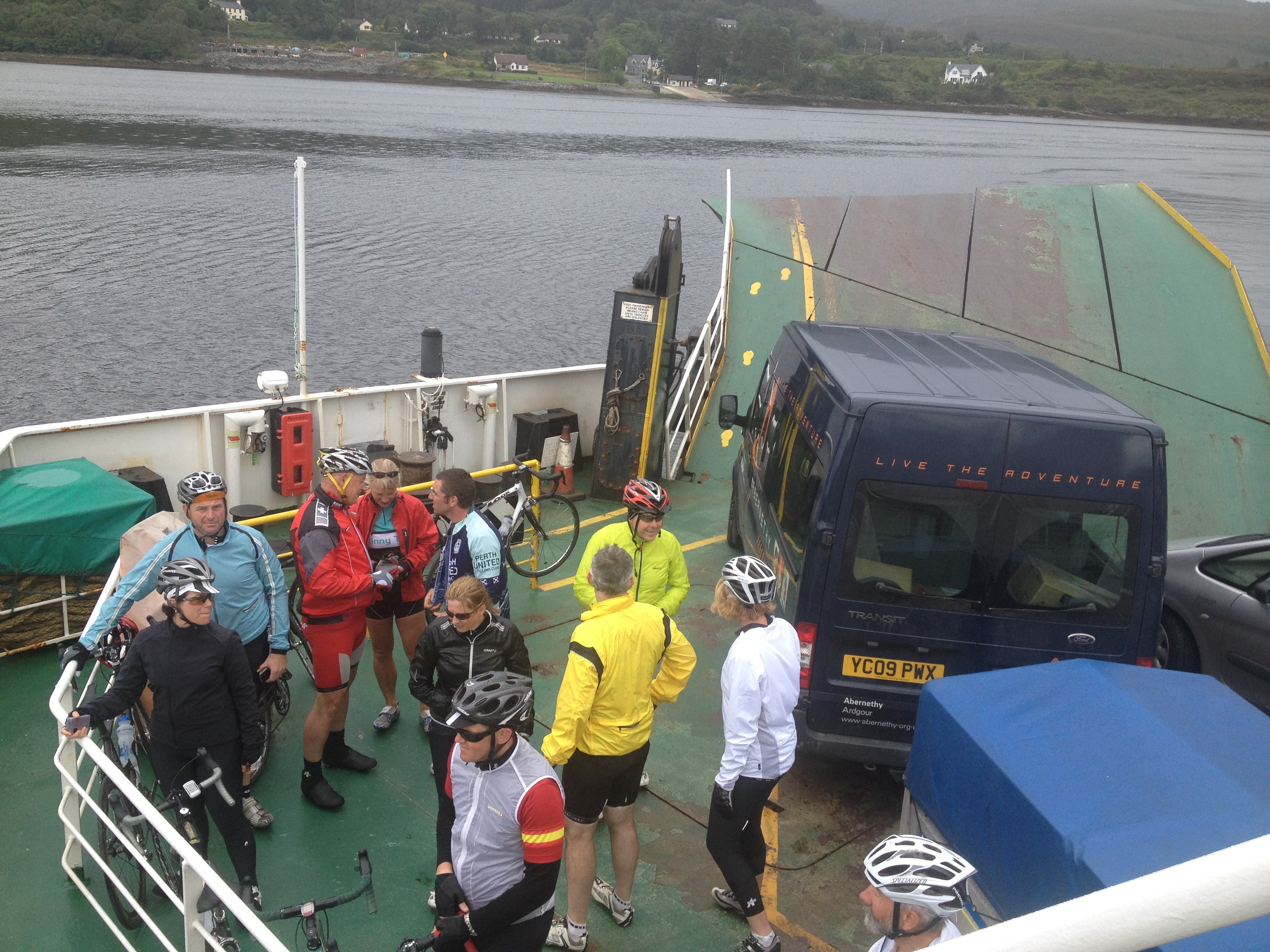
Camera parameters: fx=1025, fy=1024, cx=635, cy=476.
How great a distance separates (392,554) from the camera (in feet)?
18.3

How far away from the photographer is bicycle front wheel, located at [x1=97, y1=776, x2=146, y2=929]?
3.96 meters

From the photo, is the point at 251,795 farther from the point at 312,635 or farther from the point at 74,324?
the point at 74,324

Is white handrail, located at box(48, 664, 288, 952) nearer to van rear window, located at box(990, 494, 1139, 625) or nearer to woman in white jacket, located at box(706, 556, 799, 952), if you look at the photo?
woman in white jacket, located at box(706, 556, 799, 952)

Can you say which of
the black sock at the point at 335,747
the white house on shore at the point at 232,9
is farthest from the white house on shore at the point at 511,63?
the black sock at the point at 335,747

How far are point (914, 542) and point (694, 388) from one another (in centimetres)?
656

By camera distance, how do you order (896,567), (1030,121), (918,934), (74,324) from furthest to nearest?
(1030,121) → (74,324) → (896,567) → (918,934)

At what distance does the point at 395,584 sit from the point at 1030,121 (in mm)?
130387

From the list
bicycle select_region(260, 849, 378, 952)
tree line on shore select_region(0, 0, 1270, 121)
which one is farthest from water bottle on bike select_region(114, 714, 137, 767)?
tree line on shore select_region(0, 0, 1270, 121)

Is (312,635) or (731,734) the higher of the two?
(731,734)

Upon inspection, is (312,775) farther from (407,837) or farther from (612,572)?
(612,572)

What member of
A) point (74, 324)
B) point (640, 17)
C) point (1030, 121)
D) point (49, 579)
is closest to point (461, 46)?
point (640, 17)

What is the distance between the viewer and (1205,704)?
3.85 meters

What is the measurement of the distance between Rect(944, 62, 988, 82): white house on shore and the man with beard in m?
127

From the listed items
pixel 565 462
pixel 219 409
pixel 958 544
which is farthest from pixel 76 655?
pixel 565 462
